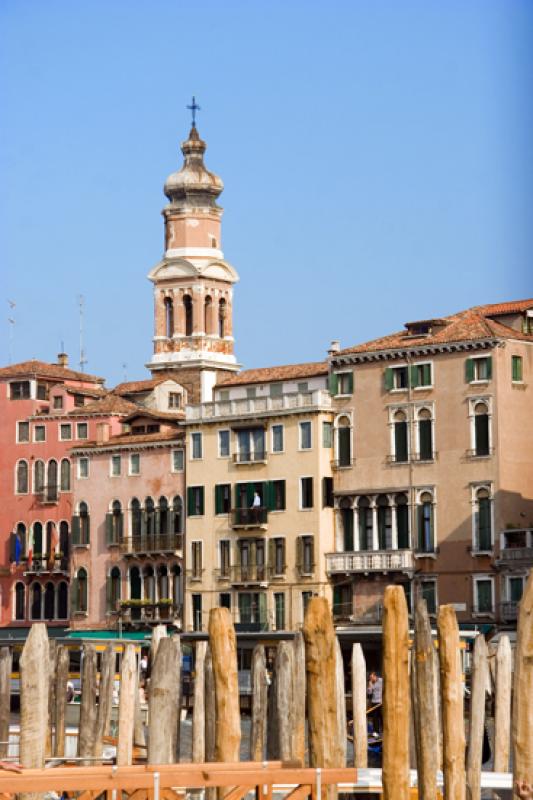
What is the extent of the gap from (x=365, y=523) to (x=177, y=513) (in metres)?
7.50

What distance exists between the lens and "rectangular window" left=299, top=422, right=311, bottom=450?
6269cm

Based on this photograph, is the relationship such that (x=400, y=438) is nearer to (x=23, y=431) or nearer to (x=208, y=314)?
(x=23, y=431)

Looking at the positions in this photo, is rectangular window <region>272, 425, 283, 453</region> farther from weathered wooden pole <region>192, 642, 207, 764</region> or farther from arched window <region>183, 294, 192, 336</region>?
weathered wooden pole <region>192, 642, 207, 764</region>

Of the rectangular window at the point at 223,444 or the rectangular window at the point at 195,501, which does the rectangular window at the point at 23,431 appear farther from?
the rectangular window at the point at 223,444

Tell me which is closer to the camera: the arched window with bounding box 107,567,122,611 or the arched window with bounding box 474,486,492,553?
the arched window with bounding box 474,486,492,553

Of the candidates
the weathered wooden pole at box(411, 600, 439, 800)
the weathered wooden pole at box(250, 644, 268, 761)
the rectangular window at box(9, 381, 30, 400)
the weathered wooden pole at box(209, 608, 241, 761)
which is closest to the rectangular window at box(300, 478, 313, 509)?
the rectangular window at box(9, 381, 30, 400)

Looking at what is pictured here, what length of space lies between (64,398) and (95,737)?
45754mm

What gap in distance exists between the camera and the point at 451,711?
19.7m

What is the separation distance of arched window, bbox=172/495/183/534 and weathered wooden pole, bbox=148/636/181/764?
44840mm

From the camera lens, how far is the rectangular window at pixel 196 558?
6488cm

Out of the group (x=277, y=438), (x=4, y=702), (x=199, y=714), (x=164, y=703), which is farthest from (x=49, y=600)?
(x=164, y=703)

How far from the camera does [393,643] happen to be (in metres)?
18.4

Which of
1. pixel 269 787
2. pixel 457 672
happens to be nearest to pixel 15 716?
pixel 457 672

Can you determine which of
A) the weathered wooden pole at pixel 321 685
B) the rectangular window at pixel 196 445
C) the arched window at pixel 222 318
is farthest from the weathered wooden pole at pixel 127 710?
the arched window at pixel 222 318
